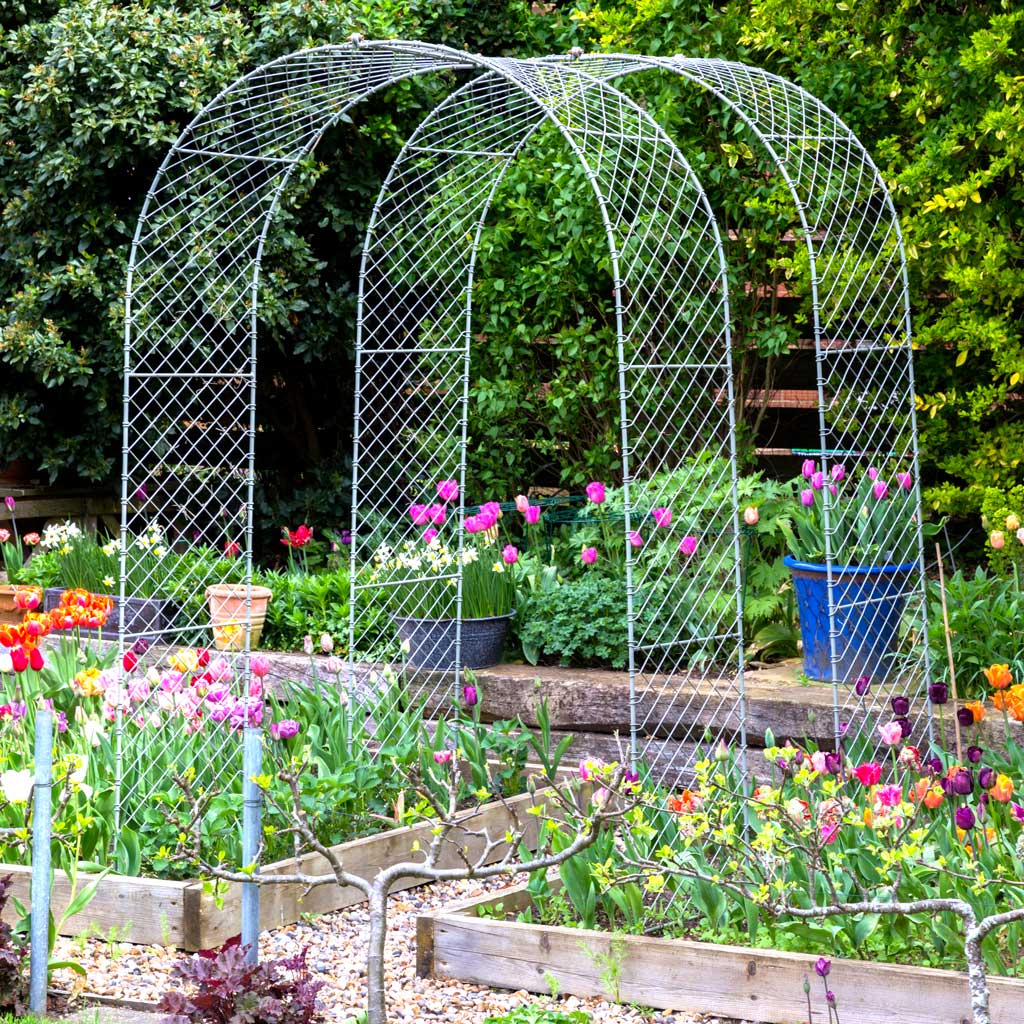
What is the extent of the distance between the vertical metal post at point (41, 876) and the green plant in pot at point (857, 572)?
258 centimetres

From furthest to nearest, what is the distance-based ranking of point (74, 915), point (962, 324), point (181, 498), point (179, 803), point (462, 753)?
point (181, 498) → point (962, 324) → point (462, 753) → point (179, 803) → point (74, 915)

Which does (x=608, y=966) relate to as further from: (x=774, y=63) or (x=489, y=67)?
(x=774, y=63)

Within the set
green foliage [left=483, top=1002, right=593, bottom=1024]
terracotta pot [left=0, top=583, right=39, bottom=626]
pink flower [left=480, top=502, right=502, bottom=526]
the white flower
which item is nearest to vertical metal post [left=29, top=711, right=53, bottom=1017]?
the white flower

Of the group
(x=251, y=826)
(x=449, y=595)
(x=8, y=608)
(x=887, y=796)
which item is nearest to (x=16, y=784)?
(x=251, y=826)

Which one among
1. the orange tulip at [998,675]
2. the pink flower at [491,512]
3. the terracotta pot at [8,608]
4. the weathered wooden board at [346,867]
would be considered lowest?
the weathered wooden board at [346,867]

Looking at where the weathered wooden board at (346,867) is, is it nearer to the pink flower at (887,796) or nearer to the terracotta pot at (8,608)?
the pink flower at (887,796)

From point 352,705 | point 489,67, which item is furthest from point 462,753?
point 489,67

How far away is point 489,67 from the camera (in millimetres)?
4570

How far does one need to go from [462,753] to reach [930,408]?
255 centimetres

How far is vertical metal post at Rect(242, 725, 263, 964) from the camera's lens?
3166 millimetres

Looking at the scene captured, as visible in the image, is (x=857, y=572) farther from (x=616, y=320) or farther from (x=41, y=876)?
(x=41, y=876)

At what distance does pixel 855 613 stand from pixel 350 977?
7.26 feet

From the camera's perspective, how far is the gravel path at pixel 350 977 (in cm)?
347

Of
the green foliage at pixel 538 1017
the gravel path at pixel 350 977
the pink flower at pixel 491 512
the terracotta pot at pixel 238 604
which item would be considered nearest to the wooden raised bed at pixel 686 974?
the gravel path at pixel 350 977
